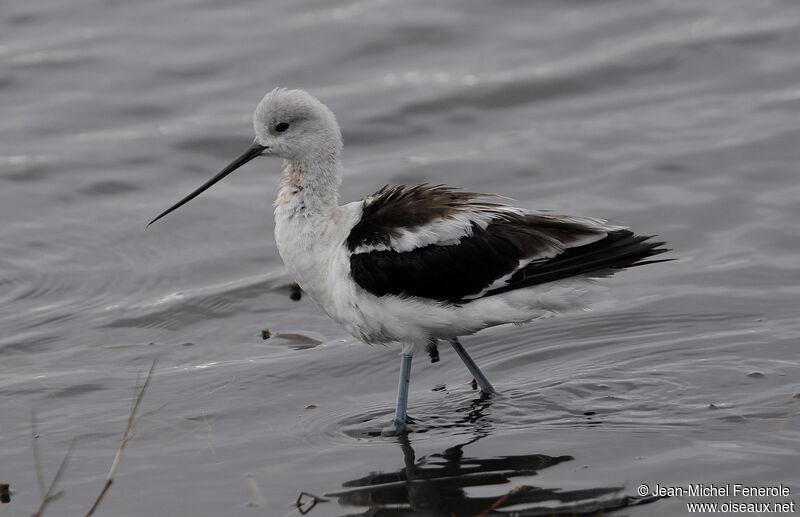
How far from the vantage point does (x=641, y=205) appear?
9508 millimetres

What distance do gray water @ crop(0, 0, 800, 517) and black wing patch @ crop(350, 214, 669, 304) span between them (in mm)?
658

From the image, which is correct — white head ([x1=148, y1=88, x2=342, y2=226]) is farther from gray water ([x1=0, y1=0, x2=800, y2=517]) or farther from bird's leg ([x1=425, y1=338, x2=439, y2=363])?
gray water ([x1=0, y1=0, x2=800, y2=517])

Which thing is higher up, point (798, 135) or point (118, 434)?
point (798, 135)

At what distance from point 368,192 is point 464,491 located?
4941 millimetres

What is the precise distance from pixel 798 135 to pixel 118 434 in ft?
21.9

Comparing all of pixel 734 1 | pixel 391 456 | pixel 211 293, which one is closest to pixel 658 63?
pixel 734 1

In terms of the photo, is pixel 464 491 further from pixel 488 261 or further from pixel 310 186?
pixel 310 186

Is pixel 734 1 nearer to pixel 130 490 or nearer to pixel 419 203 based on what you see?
pixel 419 203

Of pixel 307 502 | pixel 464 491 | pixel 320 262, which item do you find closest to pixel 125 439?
pixel 307 502

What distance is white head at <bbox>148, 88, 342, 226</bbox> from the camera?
273 inches

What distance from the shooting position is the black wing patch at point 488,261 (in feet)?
20.6

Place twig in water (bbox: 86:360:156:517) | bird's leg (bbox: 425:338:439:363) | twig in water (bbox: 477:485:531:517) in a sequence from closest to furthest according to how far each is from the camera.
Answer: twig in water (bbox: 86:360:156:517) < twig in water (bbox: 477:485:531:517) < bird's leg (bbox: 425:338:439:363)

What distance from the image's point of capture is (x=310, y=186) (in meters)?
6.83

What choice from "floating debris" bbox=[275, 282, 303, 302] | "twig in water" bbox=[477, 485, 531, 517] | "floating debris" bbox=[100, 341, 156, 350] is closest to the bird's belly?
"twig in water" bbox=[477, 485, 531, 517]
